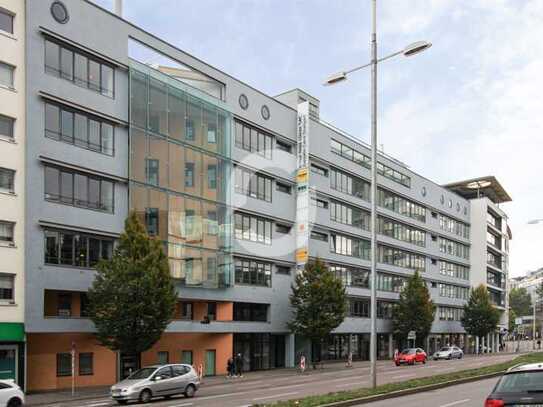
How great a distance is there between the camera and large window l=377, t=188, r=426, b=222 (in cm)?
6412

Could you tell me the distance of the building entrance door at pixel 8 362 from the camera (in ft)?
90.7

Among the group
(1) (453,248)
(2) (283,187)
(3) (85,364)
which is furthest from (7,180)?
(1) (453,248)

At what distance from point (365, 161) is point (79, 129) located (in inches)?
1355

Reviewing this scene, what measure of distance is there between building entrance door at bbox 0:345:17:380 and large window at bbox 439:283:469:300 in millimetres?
59020

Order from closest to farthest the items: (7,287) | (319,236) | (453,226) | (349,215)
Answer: (7,287) < (319,236) < (349,215) < (453,226)

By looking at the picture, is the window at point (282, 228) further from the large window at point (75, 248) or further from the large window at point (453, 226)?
the large window at point (453, 226)

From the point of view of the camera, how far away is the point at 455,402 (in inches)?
739

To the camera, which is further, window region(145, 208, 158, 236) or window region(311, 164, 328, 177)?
window region(311, 164, 328, 177)

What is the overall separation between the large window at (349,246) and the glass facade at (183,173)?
1573 cm

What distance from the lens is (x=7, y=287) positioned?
2820 centimetres

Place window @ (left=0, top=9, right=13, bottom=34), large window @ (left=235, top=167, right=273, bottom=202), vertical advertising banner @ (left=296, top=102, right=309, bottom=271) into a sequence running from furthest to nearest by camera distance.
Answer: vertical advertising banner @ (left=296, top=102, right=309, bottom=271)
large window @ (left=235, top=167, right=273, bottom=202)
window @ (left=0, top=9, right=13, bottom=34)

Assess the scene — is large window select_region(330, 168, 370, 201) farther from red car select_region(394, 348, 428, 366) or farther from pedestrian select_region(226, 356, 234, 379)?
pedestrian select_region(226, 356, 234, 379)

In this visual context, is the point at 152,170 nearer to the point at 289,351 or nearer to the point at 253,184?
the point at 253,184

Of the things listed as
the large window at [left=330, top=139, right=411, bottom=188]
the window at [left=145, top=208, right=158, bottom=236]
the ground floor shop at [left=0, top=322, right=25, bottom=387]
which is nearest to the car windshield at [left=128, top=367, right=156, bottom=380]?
the ground floor shop at [left=0, top=322, right=25, bottom=387]
